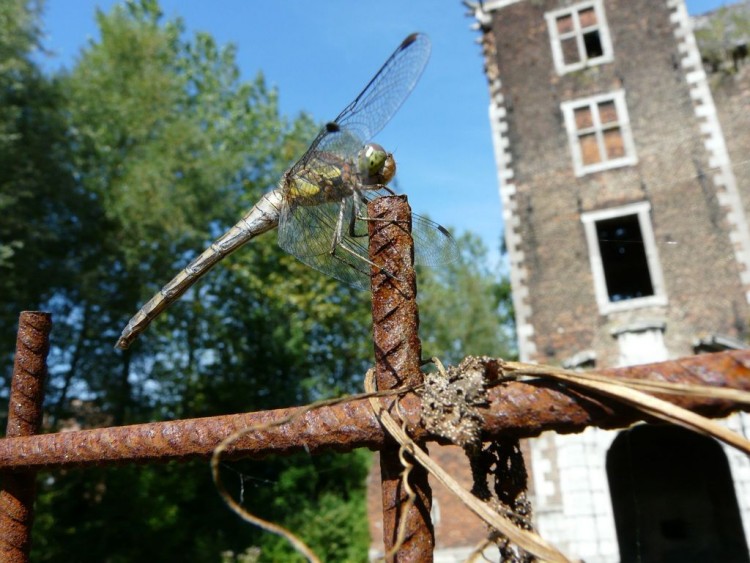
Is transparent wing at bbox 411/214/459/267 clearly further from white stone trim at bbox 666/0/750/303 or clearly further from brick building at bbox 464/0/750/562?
white stone trim at bbox 666/0/750/303

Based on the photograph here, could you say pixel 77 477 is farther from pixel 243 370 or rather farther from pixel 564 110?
pixel 564 110

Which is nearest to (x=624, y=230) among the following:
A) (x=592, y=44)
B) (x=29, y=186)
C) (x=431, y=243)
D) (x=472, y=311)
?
(x=592, y=44)

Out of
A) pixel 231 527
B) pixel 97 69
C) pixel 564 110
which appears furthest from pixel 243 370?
pixel 564 110

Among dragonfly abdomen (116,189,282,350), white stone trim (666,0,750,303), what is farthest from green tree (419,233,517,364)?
dragonfly abdomen (116,189,282,350)

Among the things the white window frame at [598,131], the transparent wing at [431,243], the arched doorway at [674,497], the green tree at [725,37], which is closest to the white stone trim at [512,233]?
the white window frame at [598,131]

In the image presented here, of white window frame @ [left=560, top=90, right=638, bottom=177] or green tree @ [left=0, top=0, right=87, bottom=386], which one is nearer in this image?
white window frame @ [left=560, top=90, right=638, bottom=177]

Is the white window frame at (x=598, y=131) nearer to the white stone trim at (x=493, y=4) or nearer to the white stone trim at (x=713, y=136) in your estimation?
the white stone trim at (x=713, y=136)
